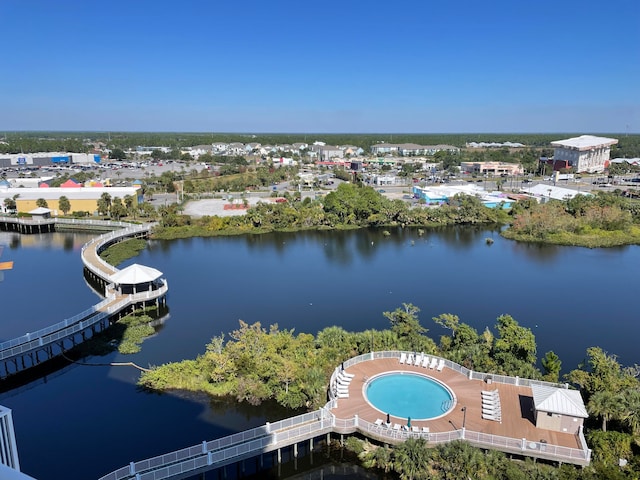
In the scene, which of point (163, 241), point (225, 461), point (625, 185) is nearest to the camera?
point (225, 461)

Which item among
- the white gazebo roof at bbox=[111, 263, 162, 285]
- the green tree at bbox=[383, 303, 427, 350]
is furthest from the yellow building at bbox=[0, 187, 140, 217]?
the green tree at bbox=[383, 303, 427, 350]

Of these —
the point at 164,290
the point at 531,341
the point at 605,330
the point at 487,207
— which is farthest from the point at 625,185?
the point at 164,290

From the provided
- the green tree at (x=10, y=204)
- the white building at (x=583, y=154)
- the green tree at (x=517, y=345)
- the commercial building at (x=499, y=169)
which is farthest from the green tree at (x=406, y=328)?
the white building at (x=583, y=154)

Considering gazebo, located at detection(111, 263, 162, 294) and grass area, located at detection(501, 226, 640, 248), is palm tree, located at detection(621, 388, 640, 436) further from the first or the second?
grass area, located at detection(501, 226, 640, 248)

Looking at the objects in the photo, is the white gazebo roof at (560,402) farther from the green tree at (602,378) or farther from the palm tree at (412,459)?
the palm tree at (412,459)

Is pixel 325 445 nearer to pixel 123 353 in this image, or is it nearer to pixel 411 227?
pixel 123 353

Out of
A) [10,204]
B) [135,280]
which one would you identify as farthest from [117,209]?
[135,280]
